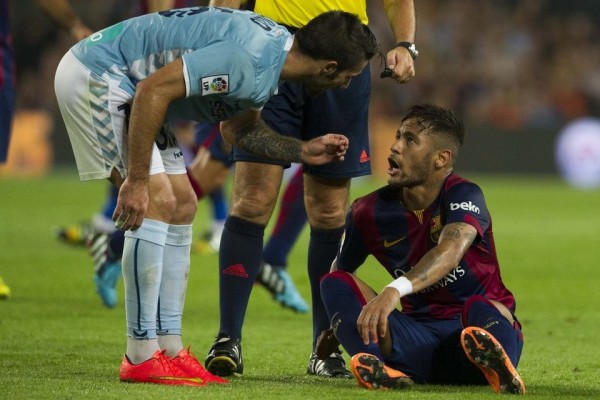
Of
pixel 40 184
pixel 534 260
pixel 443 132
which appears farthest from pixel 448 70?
pixel 443 132

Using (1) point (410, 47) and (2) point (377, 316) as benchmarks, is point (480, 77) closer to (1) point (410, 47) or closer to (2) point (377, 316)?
(1) point (410, 47)

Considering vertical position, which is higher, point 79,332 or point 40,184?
point 79,332

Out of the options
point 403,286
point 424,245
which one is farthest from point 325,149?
point 424,245

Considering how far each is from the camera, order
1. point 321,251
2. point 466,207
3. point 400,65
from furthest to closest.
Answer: point 321,251, point 400,65, point 466,207

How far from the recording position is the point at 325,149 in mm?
4316

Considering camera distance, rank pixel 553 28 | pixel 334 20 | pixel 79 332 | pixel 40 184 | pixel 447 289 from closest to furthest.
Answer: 1. pixel 334 20
2. pixel 447 289
3. pixel 79 332
4. pixel 40 184
5. pixel 553 28

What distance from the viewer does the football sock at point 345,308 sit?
14.5 feet

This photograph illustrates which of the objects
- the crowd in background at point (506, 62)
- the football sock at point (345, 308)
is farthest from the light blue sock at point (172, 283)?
the crowd in background at point (506, 62)

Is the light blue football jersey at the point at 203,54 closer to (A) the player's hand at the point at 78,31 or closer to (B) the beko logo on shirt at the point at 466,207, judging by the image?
(B) the beko logo on shirt at the point at 466,207

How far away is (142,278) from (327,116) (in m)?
1.23

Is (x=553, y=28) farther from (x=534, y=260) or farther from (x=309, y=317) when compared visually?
(x=309, y=317)

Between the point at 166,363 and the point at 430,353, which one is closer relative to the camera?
the point at 166,363

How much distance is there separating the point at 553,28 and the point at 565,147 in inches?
110

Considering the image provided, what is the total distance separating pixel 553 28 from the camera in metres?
22.4
